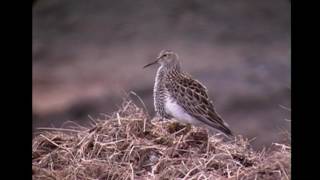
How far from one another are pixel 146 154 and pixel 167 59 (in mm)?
451

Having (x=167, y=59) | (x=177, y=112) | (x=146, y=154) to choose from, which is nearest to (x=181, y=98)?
(x=177, y=112)

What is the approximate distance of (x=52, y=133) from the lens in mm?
3115

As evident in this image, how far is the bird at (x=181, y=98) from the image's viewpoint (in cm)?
306

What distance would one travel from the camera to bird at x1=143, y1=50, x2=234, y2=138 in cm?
306

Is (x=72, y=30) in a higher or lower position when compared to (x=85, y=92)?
higher

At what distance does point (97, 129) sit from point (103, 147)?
0.10 meters

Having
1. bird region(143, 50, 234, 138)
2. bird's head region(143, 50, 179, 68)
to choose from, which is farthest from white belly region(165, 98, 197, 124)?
bird's head region(143, 50, 179, 68)

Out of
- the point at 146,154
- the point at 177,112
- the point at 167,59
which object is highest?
the point at 167,59

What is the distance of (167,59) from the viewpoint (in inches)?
122

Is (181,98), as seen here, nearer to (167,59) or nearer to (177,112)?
(177,112)

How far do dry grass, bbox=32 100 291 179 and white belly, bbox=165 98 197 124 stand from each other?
0.03 m
